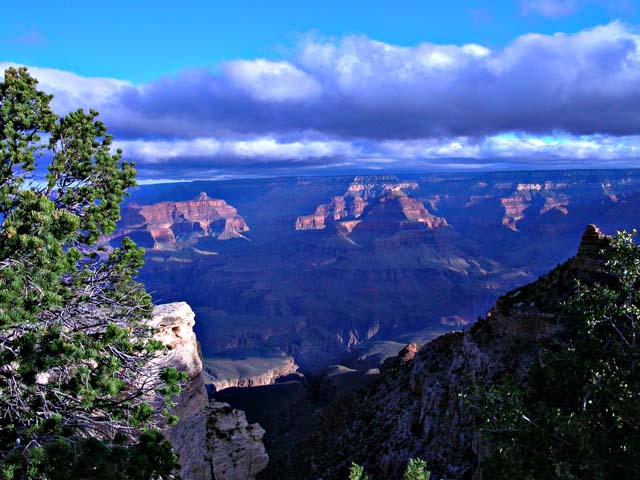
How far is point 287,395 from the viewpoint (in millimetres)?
96750

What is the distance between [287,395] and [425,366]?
73.4 m

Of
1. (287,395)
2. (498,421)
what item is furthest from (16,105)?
(287,395)

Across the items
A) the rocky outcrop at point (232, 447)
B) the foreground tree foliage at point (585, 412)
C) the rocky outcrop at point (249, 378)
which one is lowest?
the rocky outcrop at point (249, 378)

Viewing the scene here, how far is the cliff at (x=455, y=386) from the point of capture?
21.2 m

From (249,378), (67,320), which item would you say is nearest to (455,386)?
(67,320)

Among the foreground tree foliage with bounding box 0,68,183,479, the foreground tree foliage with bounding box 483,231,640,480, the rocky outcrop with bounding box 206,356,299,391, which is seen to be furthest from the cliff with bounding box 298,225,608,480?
the rocky outcrop with bounding box 206,356,299,391

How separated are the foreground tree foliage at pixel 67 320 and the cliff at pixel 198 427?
267 cm

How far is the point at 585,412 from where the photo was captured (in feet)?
32.7

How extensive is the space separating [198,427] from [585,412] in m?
15.9

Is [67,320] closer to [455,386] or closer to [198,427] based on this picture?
[198,427]

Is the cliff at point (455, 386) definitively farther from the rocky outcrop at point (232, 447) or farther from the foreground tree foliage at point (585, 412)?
the foreground tree foliage at point (585, 412)

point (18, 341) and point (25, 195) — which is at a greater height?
point (25, 195)

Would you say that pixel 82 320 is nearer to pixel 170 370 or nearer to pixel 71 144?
pixel 170 370

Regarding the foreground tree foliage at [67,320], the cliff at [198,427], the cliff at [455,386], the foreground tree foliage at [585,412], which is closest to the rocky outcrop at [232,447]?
the cliff at [198,427]
